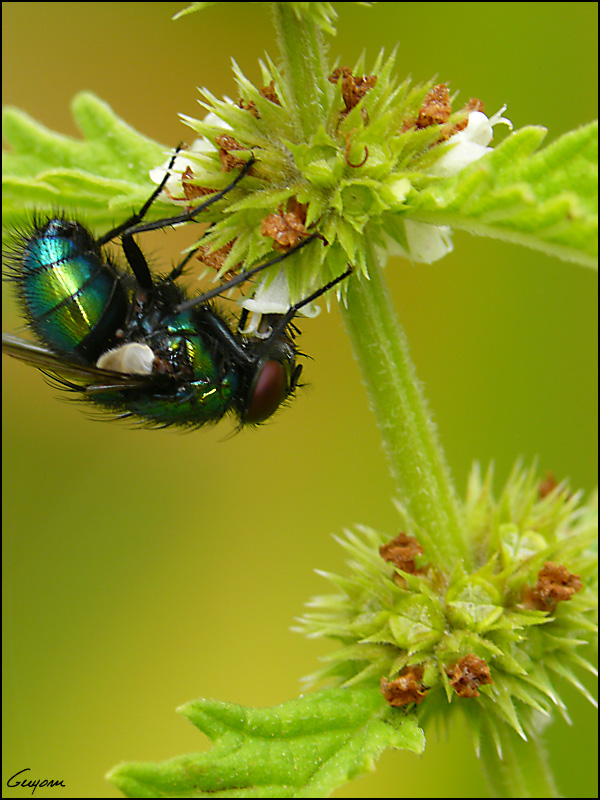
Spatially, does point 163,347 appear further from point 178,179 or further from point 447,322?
point 447,322

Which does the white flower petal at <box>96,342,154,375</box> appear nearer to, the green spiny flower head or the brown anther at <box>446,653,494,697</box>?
the green spiny flower head

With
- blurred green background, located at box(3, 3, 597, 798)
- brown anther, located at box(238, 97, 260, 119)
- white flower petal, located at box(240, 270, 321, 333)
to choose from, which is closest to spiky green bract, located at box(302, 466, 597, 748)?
white flower petal, located at box(240, 270, 321, 333)

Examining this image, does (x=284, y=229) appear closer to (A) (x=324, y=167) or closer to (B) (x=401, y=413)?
(A) (x=324, y=167)

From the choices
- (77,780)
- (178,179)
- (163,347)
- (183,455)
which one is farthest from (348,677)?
(183,455)

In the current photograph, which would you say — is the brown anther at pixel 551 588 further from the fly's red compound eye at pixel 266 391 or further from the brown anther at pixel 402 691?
the fly's red compound eye at pixel 266 391

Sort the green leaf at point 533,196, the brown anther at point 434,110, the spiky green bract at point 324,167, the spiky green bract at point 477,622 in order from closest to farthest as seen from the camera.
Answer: the green leaf at point 533,196, the spiky green bract at point 324,167, the brown anther at point 434,110, the spiky green bract at point 477,622

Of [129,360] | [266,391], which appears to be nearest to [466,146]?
[266,391]

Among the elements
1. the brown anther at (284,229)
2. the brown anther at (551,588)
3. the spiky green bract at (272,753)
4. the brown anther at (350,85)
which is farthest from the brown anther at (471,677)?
the brown anther at (350,85)

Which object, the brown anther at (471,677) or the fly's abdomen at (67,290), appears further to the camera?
the fly's abdomen at (67,290)
